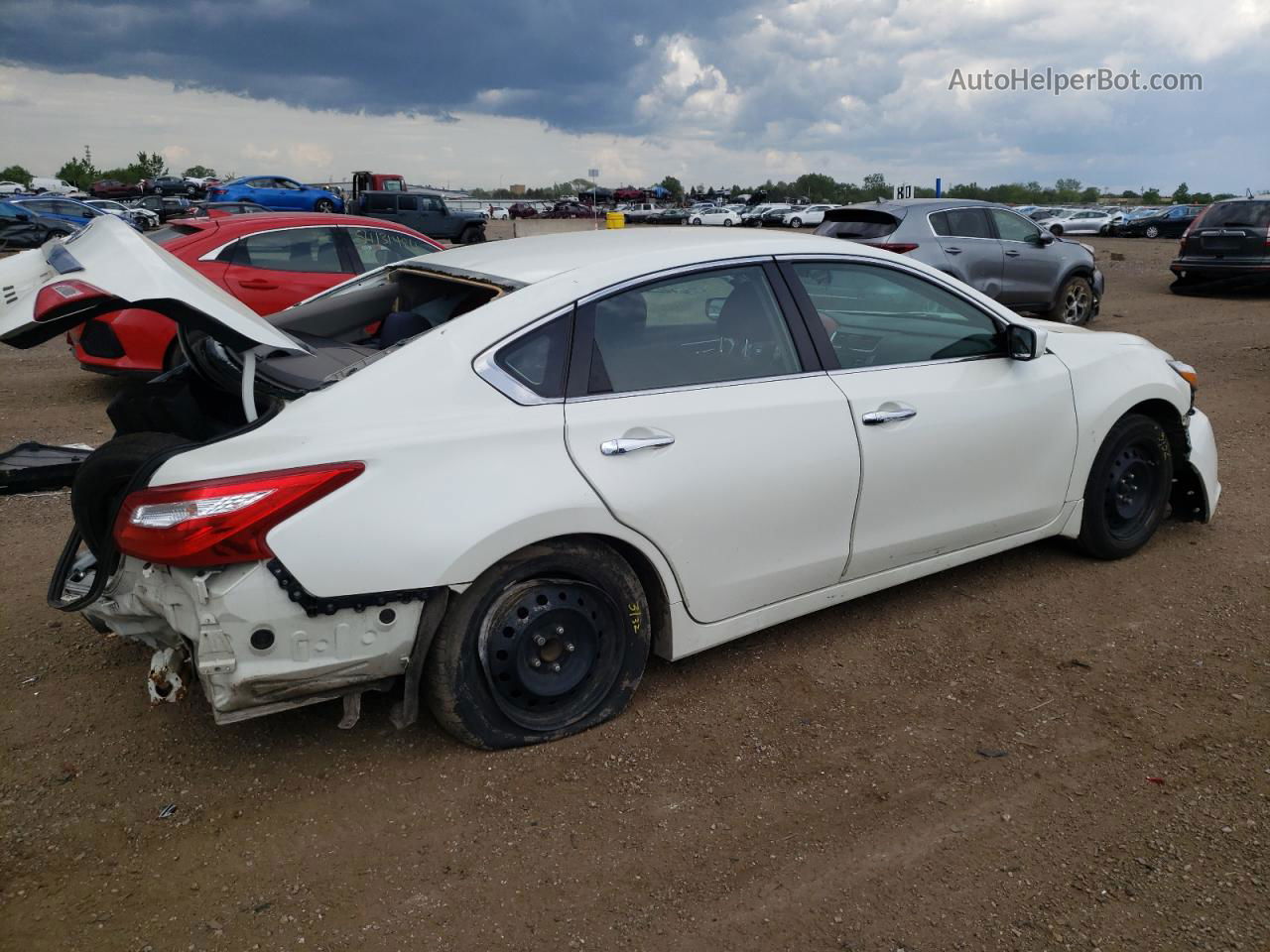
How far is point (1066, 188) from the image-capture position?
92438 millimetres

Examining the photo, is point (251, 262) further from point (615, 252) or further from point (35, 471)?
point (615, 252)

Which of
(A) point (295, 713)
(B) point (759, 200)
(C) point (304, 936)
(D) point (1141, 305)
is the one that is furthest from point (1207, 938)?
(B) point (759, 200)

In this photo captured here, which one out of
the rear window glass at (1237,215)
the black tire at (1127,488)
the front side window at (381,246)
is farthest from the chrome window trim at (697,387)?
the rear window glass at (1237,215)

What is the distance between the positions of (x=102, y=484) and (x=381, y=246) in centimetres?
644

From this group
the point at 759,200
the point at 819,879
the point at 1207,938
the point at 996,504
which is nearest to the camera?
the point at 1207,938

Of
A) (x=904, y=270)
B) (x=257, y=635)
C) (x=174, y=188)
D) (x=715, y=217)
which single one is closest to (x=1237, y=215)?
(x=904, y=270)

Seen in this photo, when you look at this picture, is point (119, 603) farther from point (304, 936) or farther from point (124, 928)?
point (304, 936)

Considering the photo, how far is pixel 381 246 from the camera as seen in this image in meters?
8.88

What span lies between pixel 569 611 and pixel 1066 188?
102m

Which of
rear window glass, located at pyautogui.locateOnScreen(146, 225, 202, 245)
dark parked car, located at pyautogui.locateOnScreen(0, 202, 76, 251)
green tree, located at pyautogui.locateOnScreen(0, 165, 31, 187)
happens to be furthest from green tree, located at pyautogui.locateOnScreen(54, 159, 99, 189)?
rear window glass, located at pyautogui.locateOnScreen(146, 225, 202, 245)

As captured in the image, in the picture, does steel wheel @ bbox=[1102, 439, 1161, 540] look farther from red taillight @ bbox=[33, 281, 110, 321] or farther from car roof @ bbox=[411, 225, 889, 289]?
red taillight @ bbox=[33, 281, 110, 321]

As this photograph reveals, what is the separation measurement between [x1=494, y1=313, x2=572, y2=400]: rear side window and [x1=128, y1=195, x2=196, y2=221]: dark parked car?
41201 mm

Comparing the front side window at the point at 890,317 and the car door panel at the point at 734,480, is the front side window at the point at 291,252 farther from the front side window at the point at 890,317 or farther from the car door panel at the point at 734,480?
the car door panel at the point at 734,480

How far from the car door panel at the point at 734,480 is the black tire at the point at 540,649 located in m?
0.21
